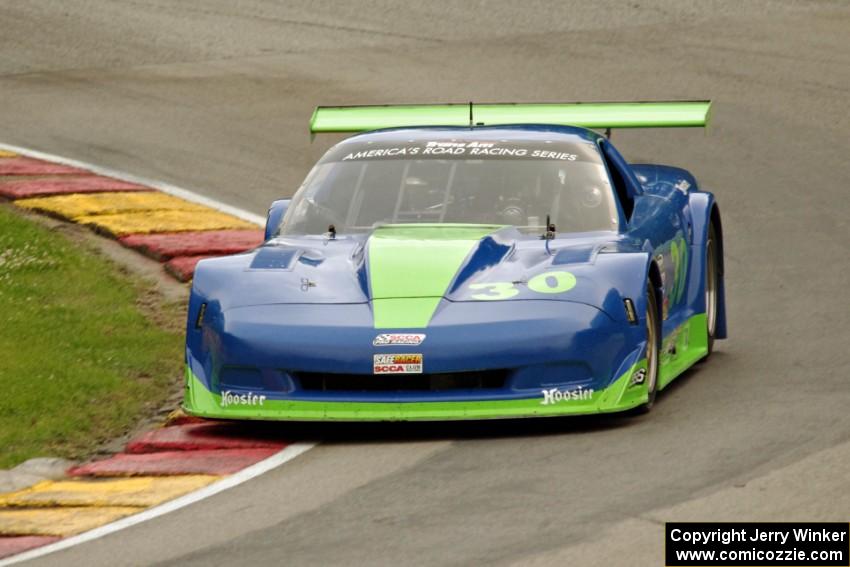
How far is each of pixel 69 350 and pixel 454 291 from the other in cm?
275

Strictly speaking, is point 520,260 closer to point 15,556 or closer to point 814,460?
point 814,460

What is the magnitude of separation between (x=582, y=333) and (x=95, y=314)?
12.5 feet

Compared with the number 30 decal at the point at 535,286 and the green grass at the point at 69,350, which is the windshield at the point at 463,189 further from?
the green grass at the point at 69,350

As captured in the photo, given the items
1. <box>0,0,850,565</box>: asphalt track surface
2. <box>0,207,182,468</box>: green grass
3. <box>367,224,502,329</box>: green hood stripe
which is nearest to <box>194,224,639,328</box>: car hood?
<box>367,224,502,329</box>: green hood stripe

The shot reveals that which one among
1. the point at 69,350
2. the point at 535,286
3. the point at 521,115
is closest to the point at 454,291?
the point at 535,286

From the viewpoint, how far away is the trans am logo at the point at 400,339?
8.16 m

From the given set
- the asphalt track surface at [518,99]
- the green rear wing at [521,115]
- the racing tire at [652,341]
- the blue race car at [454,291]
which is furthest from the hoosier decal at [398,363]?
the green rear wing at [521,115]

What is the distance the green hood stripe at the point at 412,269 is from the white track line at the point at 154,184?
446 centimetres

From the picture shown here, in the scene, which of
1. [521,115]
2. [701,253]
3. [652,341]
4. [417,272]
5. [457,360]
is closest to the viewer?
[457,360]

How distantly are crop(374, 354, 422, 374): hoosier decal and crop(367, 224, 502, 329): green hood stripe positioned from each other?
0.44ft

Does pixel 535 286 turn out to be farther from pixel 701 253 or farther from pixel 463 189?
pixel 701 253

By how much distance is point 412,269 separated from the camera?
8594 millimetres

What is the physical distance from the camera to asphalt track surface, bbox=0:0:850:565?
668 cm

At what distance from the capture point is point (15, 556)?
6.77 metres
